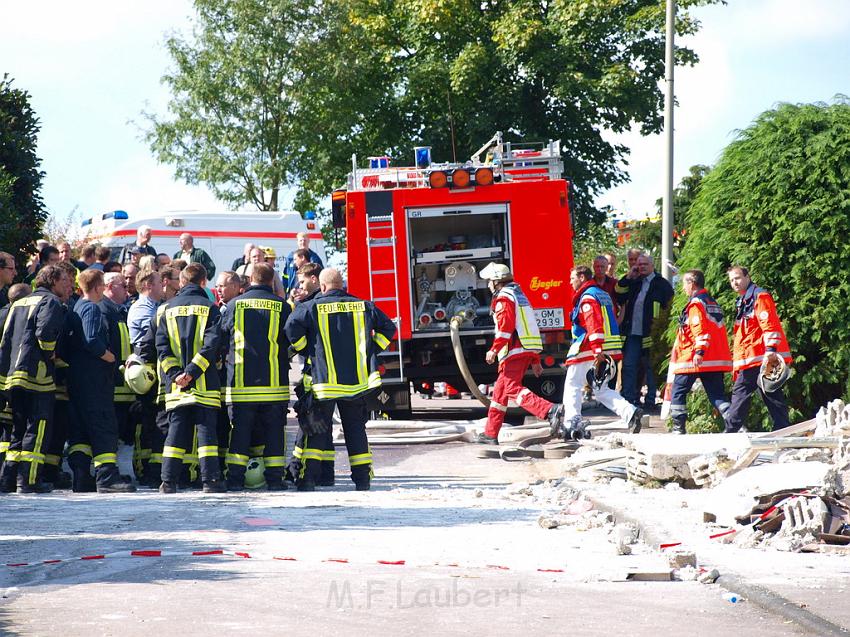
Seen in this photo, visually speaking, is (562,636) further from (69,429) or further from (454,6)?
(454,6)

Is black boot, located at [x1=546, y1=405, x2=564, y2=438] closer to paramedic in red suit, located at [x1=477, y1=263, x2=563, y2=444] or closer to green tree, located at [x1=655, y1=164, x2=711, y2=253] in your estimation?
paramedic in red suit, located at [x1=477, y1=263, x2=563, y2=444]

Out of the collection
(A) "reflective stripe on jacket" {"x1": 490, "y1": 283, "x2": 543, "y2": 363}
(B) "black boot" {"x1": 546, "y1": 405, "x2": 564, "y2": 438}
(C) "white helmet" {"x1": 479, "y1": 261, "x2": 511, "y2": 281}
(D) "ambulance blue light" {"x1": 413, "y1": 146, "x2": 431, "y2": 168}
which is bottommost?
(B) "black boot" {"x1": 546, "y1": 405, "x2": 564, "y2": 438}

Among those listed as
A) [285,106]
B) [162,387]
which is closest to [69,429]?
[162,387]

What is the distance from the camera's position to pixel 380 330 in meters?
10.2

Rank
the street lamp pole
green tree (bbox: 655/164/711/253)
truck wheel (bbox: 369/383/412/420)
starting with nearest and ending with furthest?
1. truck wheel (bbox: 369/383/412/420)
2. the street lamp pole
3. green tree (bbox: 655/164/711/253)

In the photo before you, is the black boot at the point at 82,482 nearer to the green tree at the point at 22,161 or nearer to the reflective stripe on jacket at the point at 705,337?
the reflective stripe on jacket at the point at 705,337

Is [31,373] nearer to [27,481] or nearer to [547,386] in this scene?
[27,481]

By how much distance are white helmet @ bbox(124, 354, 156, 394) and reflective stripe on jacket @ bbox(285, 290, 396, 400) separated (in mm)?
1155

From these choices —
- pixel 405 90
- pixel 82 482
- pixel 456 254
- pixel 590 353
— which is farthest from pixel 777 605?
pixel 405 90

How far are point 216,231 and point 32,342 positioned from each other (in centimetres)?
954

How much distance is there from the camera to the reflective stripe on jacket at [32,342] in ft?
31.9

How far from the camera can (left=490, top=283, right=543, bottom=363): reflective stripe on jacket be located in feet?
40.9

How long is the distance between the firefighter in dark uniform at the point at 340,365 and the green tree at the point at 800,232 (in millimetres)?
3802

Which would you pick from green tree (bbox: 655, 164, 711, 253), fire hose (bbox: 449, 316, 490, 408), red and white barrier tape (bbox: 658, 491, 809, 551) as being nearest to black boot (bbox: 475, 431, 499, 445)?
fire hose (bbox: 449, 316, 490, 408)
